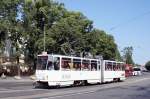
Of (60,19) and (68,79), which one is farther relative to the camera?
(60,19)

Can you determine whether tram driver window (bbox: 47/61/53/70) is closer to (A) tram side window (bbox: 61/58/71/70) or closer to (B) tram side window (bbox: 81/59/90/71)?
(A) tram side window (bbox: 61/58/71/70)

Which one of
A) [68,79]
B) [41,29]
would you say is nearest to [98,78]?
[68,79]

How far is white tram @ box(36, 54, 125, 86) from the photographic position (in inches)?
1314

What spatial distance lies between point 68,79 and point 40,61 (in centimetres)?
298

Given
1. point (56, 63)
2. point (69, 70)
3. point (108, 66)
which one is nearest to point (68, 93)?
point (56, 63)

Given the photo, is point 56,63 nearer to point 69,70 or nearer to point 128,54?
point 69,70

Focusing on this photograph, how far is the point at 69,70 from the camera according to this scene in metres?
35.5

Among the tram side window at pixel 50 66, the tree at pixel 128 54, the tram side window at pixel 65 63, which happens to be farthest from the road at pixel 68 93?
the tree at pixel 128 54

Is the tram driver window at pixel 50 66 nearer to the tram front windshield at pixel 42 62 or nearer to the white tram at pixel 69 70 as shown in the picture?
the white tram at pixel 69 70

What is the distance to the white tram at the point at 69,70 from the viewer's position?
110ft

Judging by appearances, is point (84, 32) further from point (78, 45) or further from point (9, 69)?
point (9, 69)

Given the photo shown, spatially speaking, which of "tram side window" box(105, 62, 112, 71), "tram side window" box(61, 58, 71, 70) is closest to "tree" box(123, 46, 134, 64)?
"tram side window" box(105, 62, 112, 71)

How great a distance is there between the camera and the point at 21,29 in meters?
68.3

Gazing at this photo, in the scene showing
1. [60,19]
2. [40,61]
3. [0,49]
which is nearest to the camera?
[40,61]
